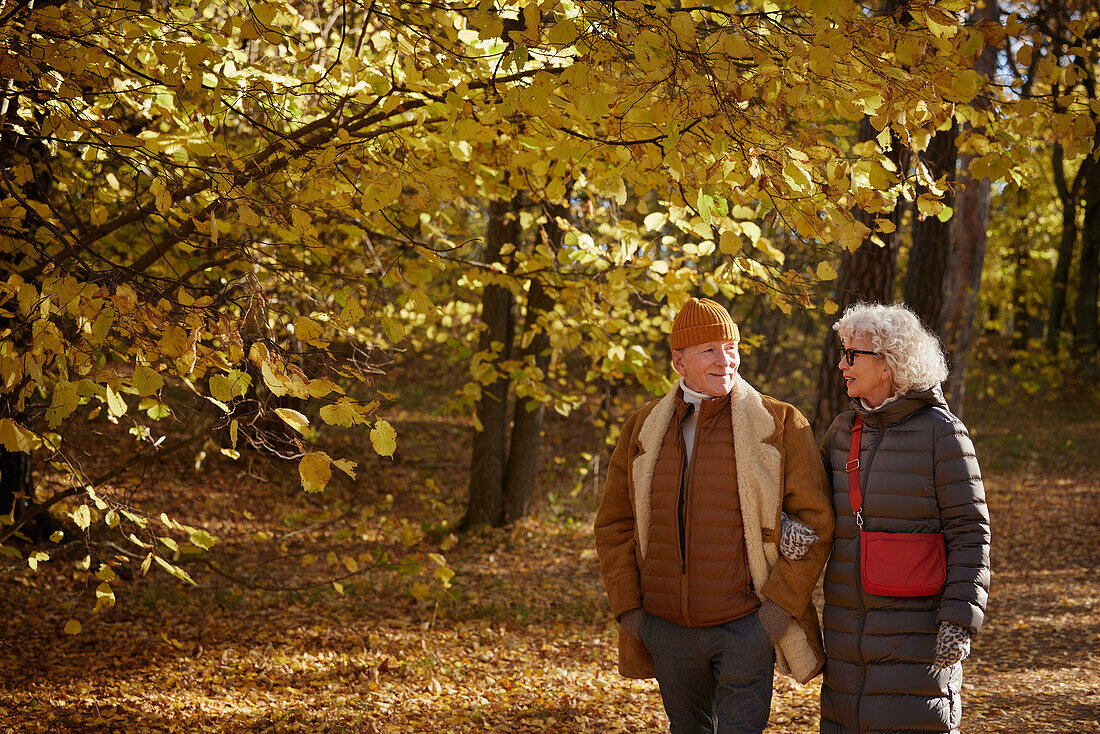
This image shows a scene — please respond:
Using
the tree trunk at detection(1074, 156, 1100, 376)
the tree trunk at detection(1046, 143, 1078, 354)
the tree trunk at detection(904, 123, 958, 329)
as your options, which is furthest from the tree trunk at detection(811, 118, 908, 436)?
the tree trunk at detection(1074, 156, 1100, 376)

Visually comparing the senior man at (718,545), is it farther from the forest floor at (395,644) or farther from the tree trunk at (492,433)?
the tree trunk at (492,433)

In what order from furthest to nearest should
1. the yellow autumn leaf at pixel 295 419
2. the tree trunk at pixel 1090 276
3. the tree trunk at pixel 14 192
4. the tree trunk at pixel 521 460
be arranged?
1. the tree trunk at pixel 1090 276
2. the tree trunk at pixel 521 460
3. the tree trunk at pixel 14 192
4. the yellow autumn leaf at pixel 295 419

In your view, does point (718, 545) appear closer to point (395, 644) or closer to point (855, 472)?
point (855, 472)

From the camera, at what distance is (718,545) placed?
3.03 m

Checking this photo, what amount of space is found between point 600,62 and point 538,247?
2632 mm

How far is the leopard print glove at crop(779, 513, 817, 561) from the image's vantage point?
2918 millimetres

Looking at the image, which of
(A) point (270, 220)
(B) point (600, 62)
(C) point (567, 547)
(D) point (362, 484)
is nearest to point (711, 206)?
(B) point (600, 62)

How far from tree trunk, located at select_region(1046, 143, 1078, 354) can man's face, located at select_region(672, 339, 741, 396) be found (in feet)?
56.6

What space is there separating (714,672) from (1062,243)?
855 inches

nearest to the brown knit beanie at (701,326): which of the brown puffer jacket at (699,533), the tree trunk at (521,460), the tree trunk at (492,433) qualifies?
the brown puffer jacket at (699,533)

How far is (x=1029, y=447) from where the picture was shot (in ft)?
53.1

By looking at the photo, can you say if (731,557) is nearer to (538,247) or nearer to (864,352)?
(864,352)

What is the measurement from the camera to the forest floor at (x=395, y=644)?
4.69m

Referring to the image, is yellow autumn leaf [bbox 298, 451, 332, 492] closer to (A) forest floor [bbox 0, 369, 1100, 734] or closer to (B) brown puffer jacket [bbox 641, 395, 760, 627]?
(B) brown puffer jacket [bbox 641, 395, 760, 627]
